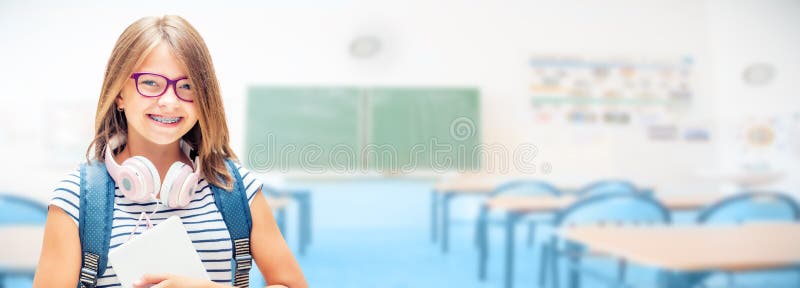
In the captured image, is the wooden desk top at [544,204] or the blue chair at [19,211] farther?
the wooden desk top at [544,204]

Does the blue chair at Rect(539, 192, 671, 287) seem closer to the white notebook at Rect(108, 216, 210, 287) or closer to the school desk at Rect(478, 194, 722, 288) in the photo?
the school desk at Rect(478, 194, 722, 288)

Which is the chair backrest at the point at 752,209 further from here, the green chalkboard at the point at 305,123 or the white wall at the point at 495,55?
the green chalkboard at the point at 305,123

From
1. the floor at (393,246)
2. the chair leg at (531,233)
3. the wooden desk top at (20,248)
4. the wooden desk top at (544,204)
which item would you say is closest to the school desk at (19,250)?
the wooden desk top at (20,248)

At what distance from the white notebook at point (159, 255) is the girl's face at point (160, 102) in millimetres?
100

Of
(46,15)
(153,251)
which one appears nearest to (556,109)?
(46,15)

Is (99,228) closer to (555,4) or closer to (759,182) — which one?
(555,4)

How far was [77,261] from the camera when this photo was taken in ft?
2.03

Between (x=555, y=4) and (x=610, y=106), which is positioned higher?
(x=555, y=4)

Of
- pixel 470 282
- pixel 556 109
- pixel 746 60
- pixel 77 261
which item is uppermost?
pixel 746 60

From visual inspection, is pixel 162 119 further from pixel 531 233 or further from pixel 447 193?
pixel 531 233

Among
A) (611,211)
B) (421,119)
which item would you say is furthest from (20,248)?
(421,119)

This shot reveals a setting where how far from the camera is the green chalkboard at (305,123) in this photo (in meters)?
4.89

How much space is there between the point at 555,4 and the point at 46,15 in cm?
412

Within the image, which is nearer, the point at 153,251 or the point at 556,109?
the point at 153,251
